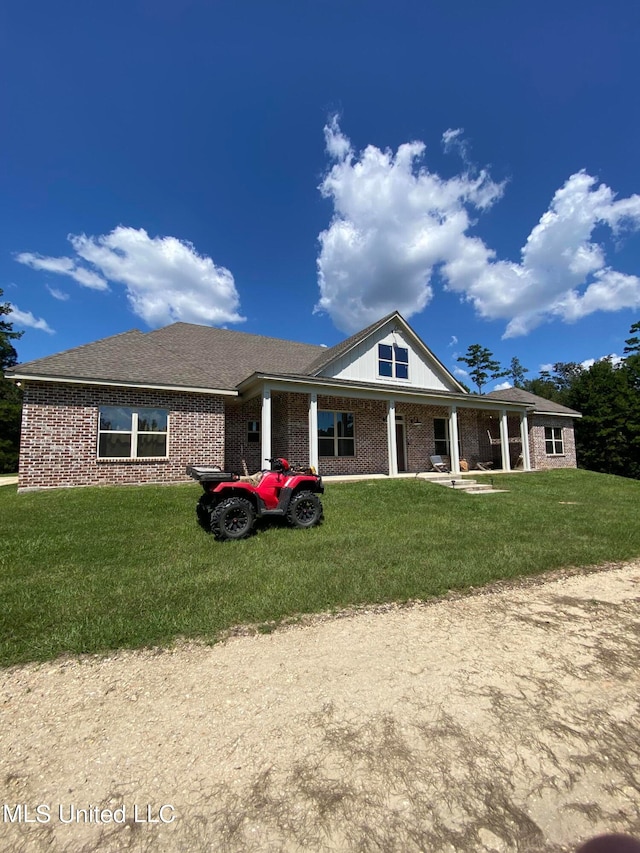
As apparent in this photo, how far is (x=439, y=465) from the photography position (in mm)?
15781

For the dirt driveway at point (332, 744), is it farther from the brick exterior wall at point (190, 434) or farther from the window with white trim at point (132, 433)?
the window with white trim at point (132, 433)

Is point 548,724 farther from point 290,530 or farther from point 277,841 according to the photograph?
point 290,530

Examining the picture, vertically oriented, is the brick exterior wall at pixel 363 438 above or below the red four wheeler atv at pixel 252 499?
above

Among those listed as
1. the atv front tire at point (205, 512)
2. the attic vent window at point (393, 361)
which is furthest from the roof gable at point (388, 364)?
the atv front tire at point (205, 512)

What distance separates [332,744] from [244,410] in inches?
502

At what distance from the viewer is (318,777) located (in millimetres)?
1828

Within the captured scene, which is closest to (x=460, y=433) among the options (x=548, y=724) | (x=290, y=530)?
(x=290, y=530)

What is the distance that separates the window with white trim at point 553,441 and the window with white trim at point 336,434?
39.8ft

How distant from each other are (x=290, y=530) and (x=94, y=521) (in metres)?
3.67

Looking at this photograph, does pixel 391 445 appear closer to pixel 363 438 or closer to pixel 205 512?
pixel 363 438

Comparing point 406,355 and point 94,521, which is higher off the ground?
point 406,355

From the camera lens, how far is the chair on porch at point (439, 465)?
620 inches

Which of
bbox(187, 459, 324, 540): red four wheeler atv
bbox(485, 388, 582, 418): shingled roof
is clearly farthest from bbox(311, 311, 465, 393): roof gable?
bbox(187, 459, 324, 540): red four wheeler atv

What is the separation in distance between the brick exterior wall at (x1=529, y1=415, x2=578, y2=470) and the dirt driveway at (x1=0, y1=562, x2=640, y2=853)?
18096 mm
